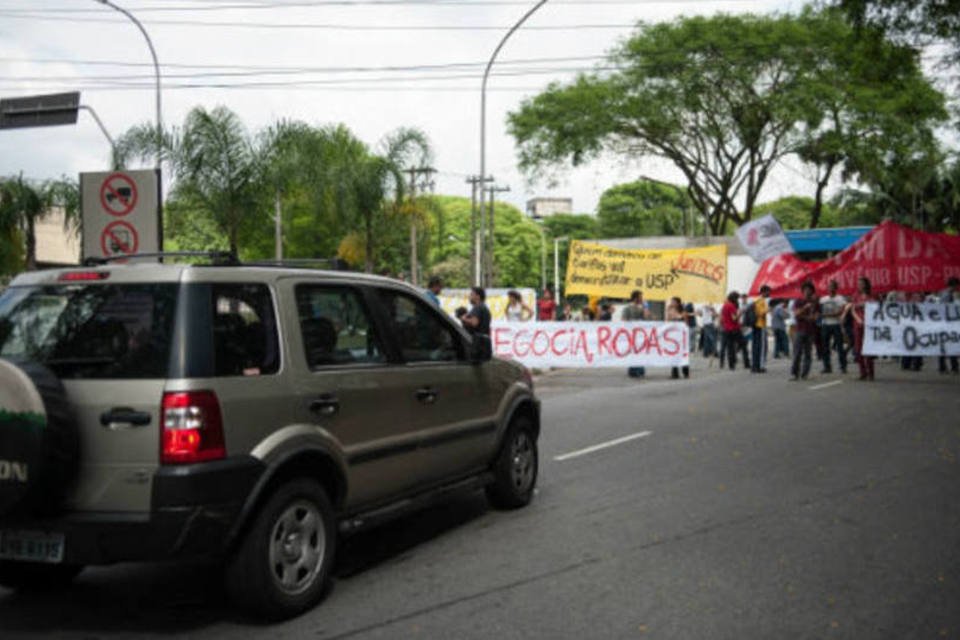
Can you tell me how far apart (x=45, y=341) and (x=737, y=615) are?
11.3 ft

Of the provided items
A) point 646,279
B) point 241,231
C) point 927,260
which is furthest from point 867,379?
point 241,231

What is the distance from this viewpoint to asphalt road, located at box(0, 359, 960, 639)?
4680 mm

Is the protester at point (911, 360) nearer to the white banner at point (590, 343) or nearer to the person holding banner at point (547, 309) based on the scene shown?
the white banner at point (590, 343)

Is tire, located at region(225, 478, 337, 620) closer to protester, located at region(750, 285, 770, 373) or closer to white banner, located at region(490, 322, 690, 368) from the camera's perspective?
white banner, located at region(490, 322, 690, 368)

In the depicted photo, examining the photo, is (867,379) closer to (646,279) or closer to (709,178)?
(646,279)

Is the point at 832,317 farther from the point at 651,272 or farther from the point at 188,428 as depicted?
the point at 188,428

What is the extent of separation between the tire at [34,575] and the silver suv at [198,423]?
0.04 ft

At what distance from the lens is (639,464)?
9070mm

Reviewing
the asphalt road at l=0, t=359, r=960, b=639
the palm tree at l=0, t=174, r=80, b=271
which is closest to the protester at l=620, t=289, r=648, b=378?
the asphalt road at l=0, t=359, r=960, b=639

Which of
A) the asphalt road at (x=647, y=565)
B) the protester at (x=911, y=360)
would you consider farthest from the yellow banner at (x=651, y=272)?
the asphalt road at (x=647, y=565)

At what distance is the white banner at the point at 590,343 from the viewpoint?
1998 centimetres

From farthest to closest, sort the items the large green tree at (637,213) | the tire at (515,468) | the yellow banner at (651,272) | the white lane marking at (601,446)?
the large green tree at (637,213), the yellow banner at (651,272), the white lane marking at (601,446), the tire at (515,468)

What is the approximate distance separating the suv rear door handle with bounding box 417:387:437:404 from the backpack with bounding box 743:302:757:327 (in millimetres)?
15517

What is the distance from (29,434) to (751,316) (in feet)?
58.8
